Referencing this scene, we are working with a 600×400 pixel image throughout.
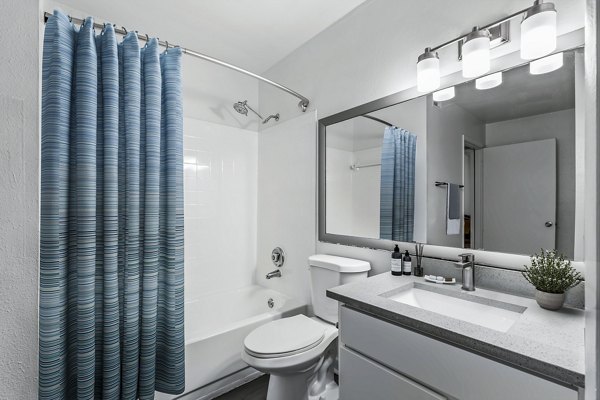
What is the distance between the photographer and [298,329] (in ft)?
5.32

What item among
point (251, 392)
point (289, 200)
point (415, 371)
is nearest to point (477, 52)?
point (415, 371)

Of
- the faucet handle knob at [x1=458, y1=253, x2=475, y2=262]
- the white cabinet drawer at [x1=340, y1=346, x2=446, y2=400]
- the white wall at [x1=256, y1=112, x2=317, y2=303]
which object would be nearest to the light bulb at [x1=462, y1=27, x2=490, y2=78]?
the faucet handle knob at [x1=458, y1=253, x2=475, y2=262]

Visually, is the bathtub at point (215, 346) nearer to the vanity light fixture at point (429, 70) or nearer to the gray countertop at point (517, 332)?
the gray countertop at point (517, 332)

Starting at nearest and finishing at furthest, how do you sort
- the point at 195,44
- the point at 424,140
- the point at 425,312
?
the point at 425,312, the point at 424,140, the point at 195,44

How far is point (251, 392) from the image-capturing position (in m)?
1.83

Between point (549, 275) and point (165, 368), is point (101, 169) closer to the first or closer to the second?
point (165, 368)

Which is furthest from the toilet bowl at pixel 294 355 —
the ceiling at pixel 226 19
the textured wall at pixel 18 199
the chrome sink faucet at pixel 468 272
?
the ceiling at pixel 226 19

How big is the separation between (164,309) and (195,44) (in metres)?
2.02

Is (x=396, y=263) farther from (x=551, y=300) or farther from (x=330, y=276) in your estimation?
(x=551, y=300)

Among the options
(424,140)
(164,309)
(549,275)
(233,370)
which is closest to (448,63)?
(424,140)

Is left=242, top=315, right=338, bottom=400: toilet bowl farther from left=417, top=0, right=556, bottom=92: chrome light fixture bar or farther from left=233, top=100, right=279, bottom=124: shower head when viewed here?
left=233, top=100, right=279, bottom=124: shower head

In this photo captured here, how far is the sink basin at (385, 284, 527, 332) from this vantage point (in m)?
1.04

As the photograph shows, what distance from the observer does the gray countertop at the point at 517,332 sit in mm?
688

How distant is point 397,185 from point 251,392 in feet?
5.36
